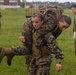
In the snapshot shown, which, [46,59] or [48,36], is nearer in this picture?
[48,36]

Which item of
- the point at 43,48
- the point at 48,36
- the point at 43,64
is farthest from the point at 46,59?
the point at 48,36

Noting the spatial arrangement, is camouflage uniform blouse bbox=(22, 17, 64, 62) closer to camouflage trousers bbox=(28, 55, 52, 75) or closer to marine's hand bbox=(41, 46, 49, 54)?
marine's hand bbox=(41, 46, 49, 54)

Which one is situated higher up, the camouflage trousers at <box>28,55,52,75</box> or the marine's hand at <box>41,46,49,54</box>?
the marine's hand at <box>41,46,49,54</box>

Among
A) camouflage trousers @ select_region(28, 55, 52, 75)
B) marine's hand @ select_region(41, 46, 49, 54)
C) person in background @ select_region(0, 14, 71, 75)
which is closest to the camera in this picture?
person in background @ select_region(0, 14, 71, 75)

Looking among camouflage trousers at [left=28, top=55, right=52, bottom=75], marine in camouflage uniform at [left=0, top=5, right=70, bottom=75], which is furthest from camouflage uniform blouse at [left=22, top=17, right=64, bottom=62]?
camouflage trousers at [left=28, top=55, right=52, bottom=75]

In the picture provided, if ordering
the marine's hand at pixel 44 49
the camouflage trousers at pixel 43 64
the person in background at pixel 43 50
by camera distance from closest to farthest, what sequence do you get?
the person in background at pixel 43 50
the marine's hand at pixel 44 49
the camouflage trousers at pixel 43 64

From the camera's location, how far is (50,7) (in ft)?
21.7

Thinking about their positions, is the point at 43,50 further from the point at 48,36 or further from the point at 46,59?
the point at 48,36

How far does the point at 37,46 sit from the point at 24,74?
2666 mm

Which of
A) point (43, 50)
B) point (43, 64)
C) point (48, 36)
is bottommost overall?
point (43, 64)

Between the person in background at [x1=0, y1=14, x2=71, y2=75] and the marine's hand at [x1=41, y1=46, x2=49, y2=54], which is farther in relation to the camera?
the marine's hand at [x1=41, y1=46, x2=49, y2=54]

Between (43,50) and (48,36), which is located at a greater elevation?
(48,36)

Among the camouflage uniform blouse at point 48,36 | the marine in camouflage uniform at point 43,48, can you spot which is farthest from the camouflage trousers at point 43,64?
the camouflage uniform blouse at point 48,36

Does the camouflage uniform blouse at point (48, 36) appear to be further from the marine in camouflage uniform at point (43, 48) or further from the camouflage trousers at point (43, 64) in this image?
the camouflage trousers at point (43, 64)
